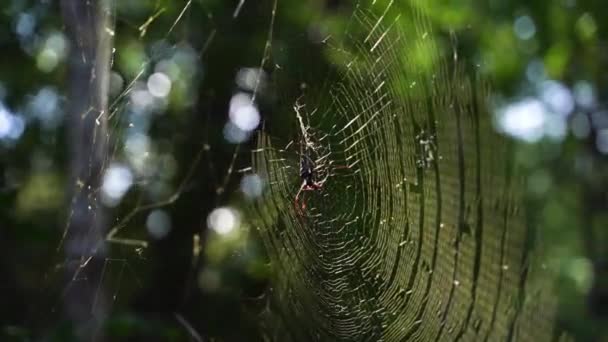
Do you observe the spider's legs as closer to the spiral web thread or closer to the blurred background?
the spiral web thread

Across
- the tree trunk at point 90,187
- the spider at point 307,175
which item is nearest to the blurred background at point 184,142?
the tree trunk at point 90,187

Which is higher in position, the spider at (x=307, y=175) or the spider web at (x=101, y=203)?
the spider at (x=307, y=175)

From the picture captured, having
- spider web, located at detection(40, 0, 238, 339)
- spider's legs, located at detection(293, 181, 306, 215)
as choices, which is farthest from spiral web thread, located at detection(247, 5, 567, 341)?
spider web, located at detection(40, 0, 238, 339)

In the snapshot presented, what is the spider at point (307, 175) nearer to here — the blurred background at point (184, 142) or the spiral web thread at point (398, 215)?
the spiral web thread at point (398, 215)

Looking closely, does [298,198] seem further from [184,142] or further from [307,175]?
[184,142]

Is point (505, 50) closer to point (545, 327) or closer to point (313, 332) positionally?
point (313, 332)

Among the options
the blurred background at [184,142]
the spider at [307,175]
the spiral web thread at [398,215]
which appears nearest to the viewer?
the spiral web thread at [398,215]
